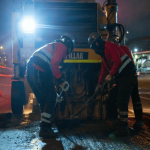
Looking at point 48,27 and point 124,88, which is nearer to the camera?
point 124,88

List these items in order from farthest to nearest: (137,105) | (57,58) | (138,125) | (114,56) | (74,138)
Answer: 1. (137,105)
2. (138,125)
3. (114,56)
4. (57,58)
5. (74,138)

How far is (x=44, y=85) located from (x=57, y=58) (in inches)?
20.9

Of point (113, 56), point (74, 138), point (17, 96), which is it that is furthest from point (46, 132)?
point (17, 96)

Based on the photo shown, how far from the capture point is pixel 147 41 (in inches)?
2493

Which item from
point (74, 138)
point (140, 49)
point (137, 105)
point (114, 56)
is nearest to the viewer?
point (74, 138)

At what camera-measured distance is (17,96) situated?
518 cm

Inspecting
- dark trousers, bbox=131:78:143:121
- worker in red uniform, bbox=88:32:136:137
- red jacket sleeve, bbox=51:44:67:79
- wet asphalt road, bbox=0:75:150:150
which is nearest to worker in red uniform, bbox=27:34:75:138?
red jacket sleeve, bbox=51:44:67:79

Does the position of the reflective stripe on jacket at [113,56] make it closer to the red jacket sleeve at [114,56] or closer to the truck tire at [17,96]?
the red jacket sleeve at [114,56]

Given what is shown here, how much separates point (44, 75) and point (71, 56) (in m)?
1.22

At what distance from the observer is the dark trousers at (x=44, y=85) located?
3.72m

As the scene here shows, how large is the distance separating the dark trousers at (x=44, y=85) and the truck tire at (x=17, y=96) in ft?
4.88

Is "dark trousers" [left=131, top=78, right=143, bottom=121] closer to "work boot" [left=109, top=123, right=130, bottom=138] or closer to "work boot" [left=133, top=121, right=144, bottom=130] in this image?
"work boot" [left=133, top=121, right=144, bottom=130]

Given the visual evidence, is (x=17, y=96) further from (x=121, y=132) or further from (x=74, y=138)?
(x=121, y=132)

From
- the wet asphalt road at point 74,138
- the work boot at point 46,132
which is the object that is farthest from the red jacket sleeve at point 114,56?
the work boot at point 46,132
